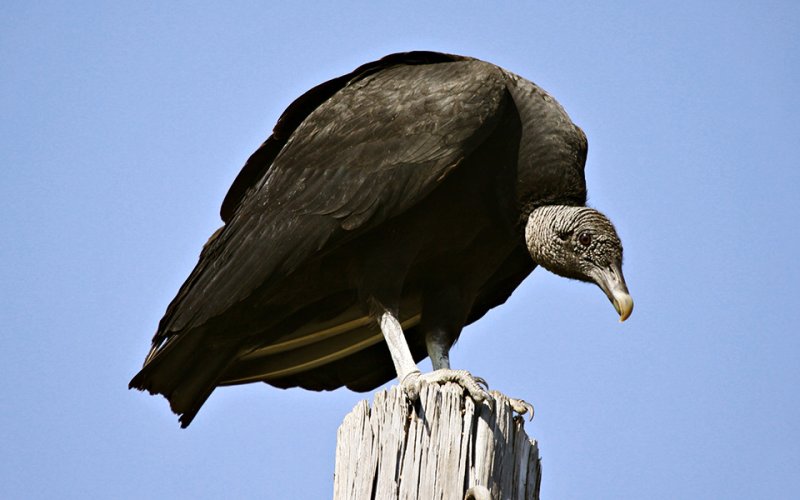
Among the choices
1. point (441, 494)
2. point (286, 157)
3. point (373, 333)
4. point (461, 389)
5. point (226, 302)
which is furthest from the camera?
point (373, 333)

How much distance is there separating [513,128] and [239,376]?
1548 millimetres

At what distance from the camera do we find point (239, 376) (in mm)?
4656

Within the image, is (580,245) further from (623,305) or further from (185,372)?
(185,372)

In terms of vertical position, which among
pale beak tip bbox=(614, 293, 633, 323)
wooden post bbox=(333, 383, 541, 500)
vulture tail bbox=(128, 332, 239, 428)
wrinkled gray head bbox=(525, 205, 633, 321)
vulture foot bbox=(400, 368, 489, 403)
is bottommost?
wooden post bbox=(333, 383, 541, 500)

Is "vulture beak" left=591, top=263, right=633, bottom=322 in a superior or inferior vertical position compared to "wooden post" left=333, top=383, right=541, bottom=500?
superior

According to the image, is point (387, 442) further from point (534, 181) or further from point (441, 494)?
point (534, 181)

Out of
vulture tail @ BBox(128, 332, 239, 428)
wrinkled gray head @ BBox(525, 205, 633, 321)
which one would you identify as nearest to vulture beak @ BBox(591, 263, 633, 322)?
wrinkled gray head @ BBox(525, 205, 633, 321)

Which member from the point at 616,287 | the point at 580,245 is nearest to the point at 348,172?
the point at 580,245

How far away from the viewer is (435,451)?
10.0 feet

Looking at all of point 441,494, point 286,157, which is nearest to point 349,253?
point 286,157

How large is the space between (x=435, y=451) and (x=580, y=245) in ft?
4.70

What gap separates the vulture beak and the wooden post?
928 mm

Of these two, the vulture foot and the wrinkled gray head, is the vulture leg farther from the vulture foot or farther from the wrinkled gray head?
the wrinkled gray head

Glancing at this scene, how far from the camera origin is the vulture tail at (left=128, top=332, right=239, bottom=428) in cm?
422
